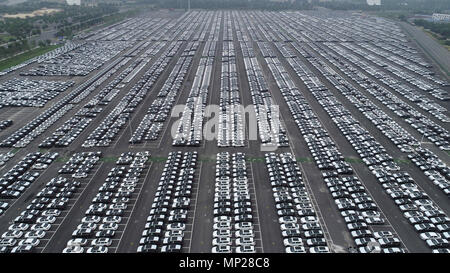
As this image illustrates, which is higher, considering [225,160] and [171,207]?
[225,160]

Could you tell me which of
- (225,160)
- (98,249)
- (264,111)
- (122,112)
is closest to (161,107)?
(122,112)

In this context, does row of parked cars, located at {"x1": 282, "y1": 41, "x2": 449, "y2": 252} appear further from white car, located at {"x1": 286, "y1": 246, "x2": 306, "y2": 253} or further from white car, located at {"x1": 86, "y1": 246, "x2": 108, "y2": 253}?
white car, located at {"x1": 86, "y1": 246, "x2": 108, "y2": 253}

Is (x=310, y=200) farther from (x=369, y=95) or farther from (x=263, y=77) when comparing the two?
(x=263, y=77)

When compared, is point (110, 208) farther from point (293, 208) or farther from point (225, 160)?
point (293, 208)

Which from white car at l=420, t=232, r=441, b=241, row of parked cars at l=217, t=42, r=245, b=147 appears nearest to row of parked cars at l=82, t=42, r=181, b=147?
row of parked cars at l=217, t=42, r=245, b=147

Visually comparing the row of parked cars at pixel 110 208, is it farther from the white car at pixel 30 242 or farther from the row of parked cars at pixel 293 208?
the row of parked cars at pixel 293 208

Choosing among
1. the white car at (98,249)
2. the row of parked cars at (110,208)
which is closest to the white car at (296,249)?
the row of parked cars at (110,208)
